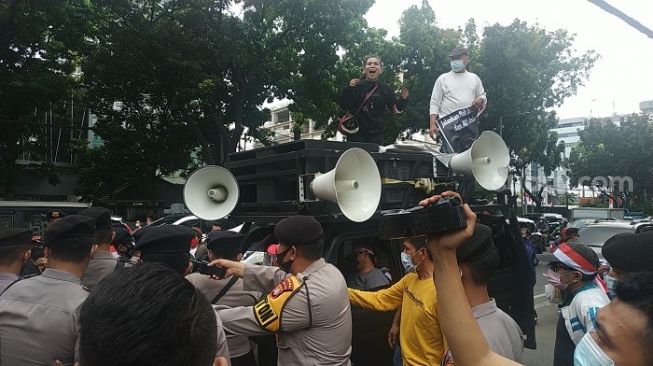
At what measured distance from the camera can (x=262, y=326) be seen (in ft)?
7.58

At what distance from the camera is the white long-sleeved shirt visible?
518 centimetres

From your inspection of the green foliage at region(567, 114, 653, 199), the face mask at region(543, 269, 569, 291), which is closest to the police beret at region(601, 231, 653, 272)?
the face mask at region(543, 269, 569, 291)

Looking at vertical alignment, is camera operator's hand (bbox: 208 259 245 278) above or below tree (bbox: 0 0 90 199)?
below

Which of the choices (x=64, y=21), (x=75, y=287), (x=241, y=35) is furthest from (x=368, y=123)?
(x=64, y=21)

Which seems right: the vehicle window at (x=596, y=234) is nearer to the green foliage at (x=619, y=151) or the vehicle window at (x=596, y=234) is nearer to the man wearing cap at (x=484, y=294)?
the man wearing cap at (x=484, y=294)

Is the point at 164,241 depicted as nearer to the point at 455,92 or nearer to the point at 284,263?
the point at 284,263

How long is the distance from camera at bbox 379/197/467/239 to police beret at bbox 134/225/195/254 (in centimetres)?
151

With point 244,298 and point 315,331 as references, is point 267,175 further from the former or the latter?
point 315,331

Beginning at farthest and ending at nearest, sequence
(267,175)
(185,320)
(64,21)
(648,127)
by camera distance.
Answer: (648,127) → (64,21) → (267,175) → (185,320)

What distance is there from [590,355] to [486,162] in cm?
277

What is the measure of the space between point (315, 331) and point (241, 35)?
1184cm

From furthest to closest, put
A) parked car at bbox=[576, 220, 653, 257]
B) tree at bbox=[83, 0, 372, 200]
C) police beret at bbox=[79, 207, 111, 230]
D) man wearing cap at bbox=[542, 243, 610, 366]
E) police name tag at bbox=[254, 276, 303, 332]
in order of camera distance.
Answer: tree at bbox=[83, 0, 372, 200]
parked car at bbox=[576, 220, 653, 257]
police beret at bbox=[79, 207, 111, 230]
man wearing cap at bbox=[542, 243, 610, 366]
police name tag at bbox=[254, 276, 303, 332]

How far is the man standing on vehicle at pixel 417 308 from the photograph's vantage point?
2.55 m

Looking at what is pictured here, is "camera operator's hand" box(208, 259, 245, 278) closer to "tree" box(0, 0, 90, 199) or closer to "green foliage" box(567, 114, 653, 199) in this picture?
"tree" box(0, 0, 90, 199)
